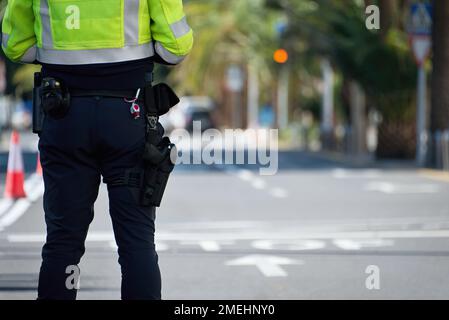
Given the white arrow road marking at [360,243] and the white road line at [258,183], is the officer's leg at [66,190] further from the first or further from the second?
the white road line at [258,183]

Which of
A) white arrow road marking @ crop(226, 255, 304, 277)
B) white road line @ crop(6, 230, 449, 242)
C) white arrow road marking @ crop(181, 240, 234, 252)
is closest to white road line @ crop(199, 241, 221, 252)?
white arrow road marking @ crop(181, 240, 234, 252)

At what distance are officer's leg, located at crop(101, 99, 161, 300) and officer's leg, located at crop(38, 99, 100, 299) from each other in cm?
9

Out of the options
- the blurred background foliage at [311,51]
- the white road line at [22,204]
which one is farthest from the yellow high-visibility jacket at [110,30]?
the blurred background foliage at [311,51]

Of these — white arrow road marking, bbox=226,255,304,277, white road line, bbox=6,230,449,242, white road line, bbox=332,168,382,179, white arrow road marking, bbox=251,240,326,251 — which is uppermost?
white road line, bbox=332,168,382,179

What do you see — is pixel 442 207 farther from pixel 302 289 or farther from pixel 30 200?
pixel 302 289

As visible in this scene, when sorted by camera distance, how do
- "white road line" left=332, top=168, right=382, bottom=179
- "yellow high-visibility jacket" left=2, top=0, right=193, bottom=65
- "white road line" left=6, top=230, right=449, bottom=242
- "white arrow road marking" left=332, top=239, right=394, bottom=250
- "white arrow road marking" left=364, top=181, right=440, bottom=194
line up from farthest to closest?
1. "white road line" left=332, top=168, right=382, bottom=179
2. "white arrow road marking" left=364, top=181, right=440, bottom=194
3. "white road line" left=6, top=230, right=449, bottom=242
4. "white arrow road marking" left=332, top=239, right=394, bottom=250
5. "yellow high-visibility jacket" left=2, top=0, right=193, bottom=65

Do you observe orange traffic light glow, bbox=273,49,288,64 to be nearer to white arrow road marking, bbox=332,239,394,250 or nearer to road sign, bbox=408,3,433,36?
road sign, bbox=408,3,433,36

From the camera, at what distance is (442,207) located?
1521cm

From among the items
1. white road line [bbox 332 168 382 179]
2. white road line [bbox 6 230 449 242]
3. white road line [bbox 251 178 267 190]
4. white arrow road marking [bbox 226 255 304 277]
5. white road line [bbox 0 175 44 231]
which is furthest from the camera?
white road line [bbox 332 168 382 179]

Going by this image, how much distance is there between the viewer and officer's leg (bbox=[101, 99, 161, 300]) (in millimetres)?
5301

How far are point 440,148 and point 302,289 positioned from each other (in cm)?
1740

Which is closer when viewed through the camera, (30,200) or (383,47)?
(30,200)

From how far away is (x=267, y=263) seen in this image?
367 inches

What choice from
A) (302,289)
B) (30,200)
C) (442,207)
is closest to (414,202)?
(442,207)
